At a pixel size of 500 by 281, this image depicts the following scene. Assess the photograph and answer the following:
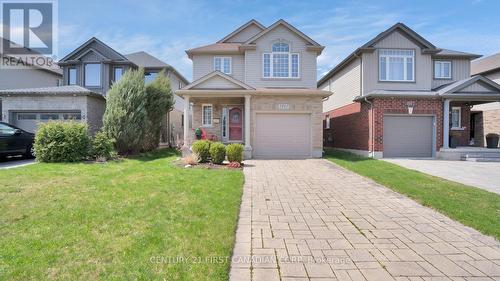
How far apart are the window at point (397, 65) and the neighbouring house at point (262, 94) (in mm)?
3770

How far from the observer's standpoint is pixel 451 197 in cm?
666

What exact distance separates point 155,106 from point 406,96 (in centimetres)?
1339

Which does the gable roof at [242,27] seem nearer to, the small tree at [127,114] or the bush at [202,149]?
the small tree at [127,114]

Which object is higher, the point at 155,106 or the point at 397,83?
the point at 397,83

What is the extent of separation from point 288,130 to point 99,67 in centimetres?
1465

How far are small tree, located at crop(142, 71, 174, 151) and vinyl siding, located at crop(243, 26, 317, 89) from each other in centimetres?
473

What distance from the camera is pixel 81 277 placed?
294 centimetres

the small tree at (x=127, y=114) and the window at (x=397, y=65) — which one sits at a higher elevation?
the window at (x=397, y=65)

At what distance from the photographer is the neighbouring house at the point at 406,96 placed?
49.0ft

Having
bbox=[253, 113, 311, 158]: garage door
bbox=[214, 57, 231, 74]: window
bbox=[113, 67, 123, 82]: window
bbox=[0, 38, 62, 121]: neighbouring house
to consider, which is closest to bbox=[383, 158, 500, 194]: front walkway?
bbox=[253, 113, 311, 158]: garage door

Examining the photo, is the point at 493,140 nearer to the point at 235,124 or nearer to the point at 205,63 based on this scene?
the point at 235,124

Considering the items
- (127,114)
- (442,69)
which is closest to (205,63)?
(127,114)

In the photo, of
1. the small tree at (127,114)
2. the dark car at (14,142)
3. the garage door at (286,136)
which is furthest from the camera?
the garage door at (286,136)

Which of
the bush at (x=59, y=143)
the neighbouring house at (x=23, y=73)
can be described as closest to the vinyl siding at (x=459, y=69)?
the bush at (x=59, y=143)
